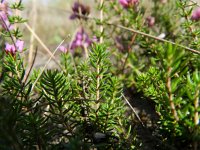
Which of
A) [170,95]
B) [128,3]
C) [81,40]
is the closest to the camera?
[170,95]

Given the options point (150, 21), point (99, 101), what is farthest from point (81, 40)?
point (99, 101)

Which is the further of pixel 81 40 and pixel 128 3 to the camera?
pixel 81 40

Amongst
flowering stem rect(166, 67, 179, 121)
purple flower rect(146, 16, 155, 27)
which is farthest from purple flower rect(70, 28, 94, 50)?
flowering stem rect(166, 67, 179, 121)

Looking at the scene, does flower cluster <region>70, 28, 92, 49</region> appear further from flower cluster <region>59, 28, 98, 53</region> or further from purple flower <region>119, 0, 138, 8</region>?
purple flower <region>119, 0, 138, 8</region>

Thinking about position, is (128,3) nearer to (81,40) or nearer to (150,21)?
(150,21)

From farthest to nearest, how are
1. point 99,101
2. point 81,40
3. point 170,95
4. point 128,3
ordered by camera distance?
point 81,40
point 128,3
point 99,101
point 170,95

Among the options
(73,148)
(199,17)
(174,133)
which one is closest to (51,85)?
(73,148)

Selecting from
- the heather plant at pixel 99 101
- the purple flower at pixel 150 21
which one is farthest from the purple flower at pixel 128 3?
the purple flower at pixel 150 21

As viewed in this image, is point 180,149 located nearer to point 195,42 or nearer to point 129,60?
point 195,42

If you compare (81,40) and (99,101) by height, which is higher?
(81,40)
